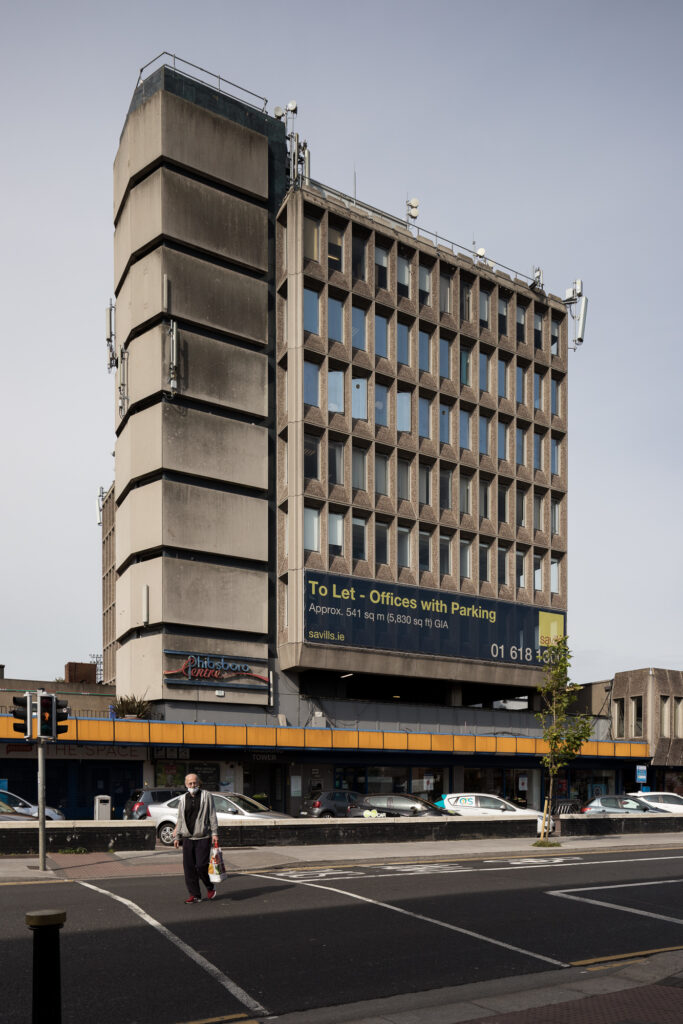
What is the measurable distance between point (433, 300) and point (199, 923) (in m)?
49.6

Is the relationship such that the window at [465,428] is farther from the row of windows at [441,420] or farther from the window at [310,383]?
the window at [310,383]

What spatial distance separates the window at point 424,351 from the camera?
5812 centimetres

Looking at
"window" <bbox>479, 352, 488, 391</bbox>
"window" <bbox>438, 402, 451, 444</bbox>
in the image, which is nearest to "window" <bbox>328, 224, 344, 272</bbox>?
"window" <bbox>438, 402, 451, 444</bbox>

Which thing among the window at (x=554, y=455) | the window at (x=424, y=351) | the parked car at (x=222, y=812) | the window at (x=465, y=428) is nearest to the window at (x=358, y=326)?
the window at (x=424, y=351)

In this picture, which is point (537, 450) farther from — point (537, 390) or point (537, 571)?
point (537, 571)

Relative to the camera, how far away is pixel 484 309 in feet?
203

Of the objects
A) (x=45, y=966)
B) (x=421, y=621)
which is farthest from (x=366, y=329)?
(x=45, y=966)

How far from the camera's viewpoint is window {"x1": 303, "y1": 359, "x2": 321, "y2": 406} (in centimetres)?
5250

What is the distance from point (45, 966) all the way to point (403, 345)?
53.2 m

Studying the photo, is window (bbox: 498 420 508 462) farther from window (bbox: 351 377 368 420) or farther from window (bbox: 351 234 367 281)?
window (bbox: 351 234 367 281)

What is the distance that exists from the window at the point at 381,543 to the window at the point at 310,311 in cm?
1073

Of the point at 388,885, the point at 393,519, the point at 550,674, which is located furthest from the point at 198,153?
the point at 388,885

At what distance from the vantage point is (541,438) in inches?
2530

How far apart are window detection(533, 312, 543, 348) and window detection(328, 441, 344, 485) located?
688 inches
